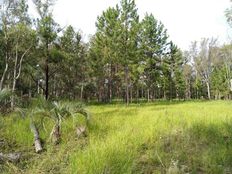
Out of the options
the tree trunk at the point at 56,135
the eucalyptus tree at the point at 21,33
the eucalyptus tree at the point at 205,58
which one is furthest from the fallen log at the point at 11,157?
the eucalyptus tree at the point at 205,58

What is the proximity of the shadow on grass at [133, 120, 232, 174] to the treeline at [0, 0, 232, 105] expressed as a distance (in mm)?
12098

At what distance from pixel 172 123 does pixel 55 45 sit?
941 inches

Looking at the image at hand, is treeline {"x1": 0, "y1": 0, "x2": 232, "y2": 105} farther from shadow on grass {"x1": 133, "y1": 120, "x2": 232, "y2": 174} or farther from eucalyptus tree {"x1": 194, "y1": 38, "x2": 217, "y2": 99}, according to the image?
shadow on grass {"x1": 133, "y1": 120, "x2": 232, "y2": 174}

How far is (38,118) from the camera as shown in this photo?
1160cm

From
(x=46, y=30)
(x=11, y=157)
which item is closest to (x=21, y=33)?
(x=46, y=30)

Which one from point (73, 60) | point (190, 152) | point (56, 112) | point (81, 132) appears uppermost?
point (73, 60)

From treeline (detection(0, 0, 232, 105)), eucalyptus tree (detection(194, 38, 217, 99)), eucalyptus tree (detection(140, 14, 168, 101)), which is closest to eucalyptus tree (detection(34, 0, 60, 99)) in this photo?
treeline (detection(0, 0, 232, 105))

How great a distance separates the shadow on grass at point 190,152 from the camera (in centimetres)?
657

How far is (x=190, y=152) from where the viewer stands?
790cm

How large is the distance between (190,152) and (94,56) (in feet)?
117

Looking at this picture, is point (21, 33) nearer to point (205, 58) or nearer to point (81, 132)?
point (81, 132)

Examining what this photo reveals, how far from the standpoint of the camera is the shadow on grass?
657 centimetres

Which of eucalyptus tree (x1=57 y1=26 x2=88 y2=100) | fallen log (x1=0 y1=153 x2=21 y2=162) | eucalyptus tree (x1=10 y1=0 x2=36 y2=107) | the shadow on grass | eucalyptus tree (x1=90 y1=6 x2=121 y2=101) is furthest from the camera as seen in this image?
eucalyptus tree (x1=90 y1=6 x2=121 y2=101)

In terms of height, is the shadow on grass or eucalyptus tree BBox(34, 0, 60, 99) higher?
eucalyptus tree BBox(34, 0, 60, 99)
